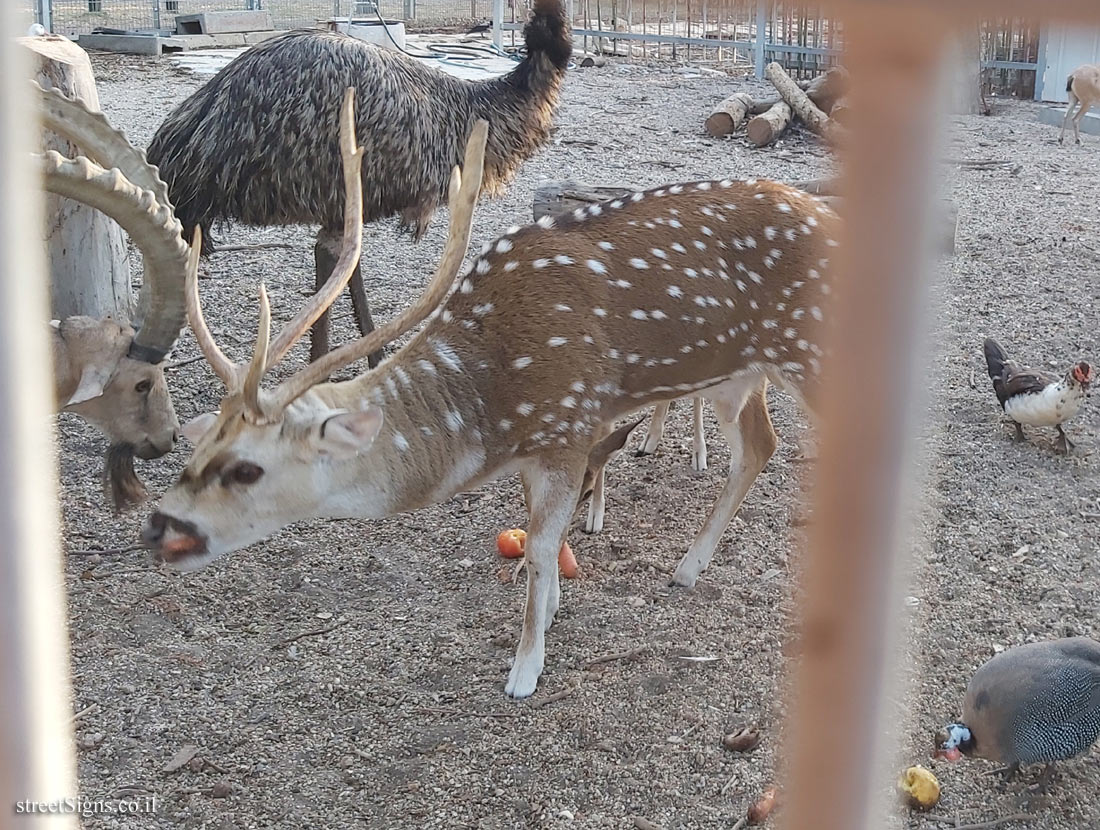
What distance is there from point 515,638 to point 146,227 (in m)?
1.66

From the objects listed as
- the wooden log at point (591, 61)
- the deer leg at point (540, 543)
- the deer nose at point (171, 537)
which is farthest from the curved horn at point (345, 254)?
the wooden log at point (591, 61)

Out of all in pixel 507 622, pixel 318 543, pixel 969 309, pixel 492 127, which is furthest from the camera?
pixel 969 309

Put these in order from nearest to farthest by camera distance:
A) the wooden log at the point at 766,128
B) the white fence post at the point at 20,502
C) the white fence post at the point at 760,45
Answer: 1. the white fence post at the point at 20,502
2. the wooden log at the point at 766,128
3. the white fence post at the point at 760,45

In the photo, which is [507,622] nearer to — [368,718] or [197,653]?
[368,718]

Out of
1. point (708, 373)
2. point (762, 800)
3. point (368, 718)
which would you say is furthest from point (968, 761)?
point (368, 718)

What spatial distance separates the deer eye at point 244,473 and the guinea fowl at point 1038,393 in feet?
9.91

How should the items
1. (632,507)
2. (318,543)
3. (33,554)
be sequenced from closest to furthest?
1. (33,554)
2. (318,543)
3. (632,507)

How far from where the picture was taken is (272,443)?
2.90m

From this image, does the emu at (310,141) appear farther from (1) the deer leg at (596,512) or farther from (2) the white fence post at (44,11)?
(2) the white fence post at (44,11)

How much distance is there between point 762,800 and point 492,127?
3.59m

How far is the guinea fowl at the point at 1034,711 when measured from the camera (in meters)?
2.72

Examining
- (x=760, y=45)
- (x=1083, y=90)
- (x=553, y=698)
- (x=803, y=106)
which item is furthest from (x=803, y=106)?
(x=553, y=698)

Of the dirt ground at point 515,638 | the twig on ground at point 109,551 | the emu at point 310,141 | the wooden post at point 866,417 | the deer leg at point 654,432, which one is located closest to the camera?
the wooden post at point 866,417

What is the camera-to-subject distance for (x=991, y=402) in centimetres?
512
